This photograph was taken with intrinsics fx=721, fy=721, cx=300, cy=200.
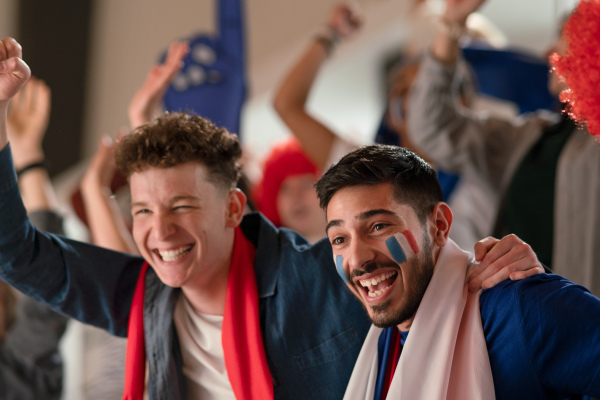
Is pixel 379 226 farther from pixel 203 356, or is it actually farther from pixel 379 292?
pixel 203 356

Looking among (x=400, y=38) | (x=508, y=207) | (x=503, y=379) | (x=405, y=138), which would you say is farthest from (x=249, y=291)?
(x=400, y=38)

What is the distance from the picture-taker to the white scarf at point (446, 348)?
45.0 inches

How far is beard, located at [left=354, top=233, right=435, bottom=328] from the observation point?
122cm

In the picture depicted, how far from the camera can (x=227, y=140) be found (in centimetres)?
155

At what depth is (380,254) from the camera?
122 centimetres

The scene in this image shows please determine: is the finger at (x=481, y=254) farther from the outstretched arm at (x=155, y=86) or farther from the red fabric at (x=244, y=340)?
the outstretched arm at (x=155, y=86)

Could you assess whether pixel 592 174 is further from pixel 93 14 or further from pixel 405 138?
pixel 93 14

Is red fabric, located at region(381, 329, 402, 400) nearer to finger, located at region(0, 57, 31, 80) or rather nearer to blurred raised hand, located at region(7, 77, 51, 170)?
finger, located at region(0, 57, 31, 80)

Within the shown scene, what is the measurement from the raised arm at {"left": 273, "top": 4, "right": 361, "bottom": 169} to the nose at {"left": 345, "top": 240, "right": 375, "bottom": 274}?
3.36 feet

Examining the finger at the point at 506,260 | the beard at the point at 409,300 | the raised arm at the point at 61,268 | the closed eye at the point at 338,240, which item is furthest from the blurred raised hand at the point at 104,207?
the finger at the point at 506,260

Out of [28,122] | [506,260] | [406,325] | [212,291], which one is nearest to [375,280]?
[406,325]

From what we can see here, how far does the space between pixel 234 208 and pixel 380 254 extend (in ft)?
1.44

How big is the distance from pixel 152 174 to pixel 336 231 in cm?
42

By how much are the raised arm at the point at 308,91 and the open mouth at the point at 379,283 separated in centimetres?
103
